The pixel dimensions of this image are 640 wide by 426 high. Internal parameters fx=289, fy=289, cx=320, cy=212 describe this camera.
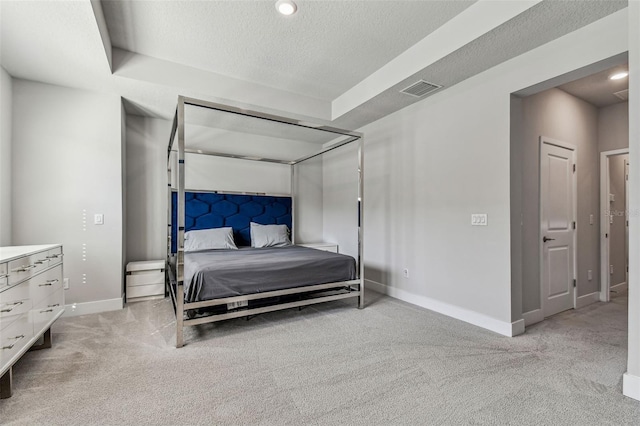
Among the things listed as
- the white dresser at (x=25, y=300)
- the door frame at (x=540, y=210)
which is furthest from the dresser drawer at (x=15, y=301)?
the door frame at (x=540, y=210)

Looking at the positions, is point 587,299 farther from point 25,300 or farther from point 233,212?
point 25,300

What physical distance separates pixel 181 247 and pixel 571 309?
4.37 metres

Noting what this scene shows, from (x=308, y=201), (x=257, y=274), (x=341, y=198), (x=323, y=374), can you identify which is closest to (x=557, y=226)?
(x=341, y=198)

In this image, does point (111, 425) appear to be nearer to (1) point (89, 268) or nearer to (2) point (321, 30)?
(1) point (89, 268)

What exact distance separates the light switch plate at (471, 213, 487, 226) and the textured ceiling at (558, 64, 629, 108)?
1895 millimetres

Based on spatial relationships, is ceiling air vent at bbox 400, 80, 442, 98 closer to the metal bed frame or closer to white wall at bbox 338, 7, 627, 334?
white wall at bbox 338, 7, 627, 334

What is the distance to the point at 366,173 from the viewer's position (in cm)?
446

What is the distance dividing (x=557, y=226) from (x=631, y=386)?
80.0 inches

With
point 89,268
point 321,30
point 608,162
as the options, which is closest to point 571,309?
point 608,162

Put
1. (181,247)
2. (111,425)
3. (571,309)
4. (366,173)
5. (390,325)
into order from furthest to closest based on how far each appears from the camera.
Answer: (366,173) → (571,309) → (390,325) → (181,247) → (111,425)

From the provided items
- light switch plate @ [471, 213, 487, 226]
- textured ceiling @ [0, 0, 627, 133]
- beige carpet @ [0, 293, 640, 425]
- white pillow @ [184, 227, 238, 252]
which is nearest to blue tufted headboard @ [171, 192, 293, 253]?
white pillow @ [184, 227, 238, 252]

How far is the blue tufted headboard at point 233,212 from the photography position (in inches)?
168

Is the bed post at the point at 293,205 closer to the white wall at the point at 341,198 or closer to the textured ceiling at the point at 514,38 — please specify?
the white wall at the point at 341,198

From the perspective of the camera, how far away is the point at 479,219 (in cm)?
295
